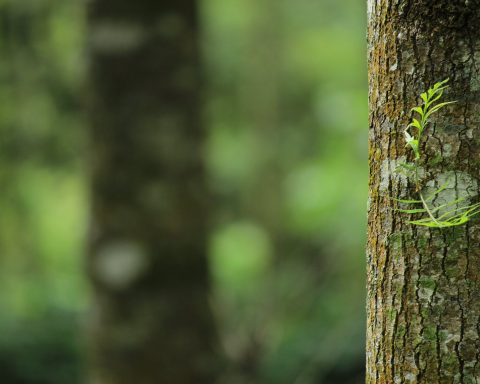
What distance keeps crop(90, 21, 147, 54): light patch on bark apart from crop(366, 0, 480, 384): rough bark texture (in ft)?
8.67

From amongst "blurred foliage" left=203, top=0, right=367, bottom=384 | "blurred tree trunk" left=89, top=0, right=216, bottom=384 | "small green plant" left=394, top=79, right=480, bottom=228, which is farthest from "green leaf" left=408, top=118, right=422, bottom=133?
"blurred foliage" left=203, top=0, right=367, bottom=384

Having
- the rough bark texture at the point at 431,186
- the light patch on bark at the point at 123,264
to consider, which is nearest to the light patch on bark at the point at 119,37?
the light patch on bark at the point at 123,264

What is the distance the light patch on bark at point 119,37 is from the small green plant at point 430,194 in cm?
274

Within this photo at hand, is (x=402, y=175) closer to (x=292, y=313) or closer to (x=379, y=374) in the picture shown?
(x=379, y=374)

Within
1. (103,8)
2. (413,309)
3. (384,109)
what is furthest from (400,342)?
(103,8)

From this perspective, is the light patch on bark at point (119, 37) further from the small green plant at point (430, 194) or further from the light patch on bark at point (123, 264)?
the small green plant at point (430, 194)

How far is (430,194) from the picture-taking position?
1.19m

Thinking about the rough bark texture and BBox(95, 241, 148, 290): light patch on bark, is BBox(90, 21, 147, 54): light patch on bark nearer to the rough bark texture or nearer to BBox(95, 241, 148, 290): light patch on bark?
BBox(95, 241, 148, 290): light patch on bark

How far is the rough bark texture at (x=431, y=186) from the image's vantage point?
1.16 metres

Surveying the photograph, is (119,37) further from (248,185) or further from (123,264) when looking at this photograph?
(248,185)

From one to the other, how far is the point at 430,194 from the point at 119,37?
284 cm

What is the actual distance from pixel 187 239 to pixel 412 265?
8.53ft

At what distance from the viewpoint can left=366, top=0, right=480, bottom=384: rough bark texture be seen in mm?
1164

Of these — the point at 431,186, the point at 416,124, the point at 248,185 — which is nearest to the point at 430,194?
the point at 431,186
